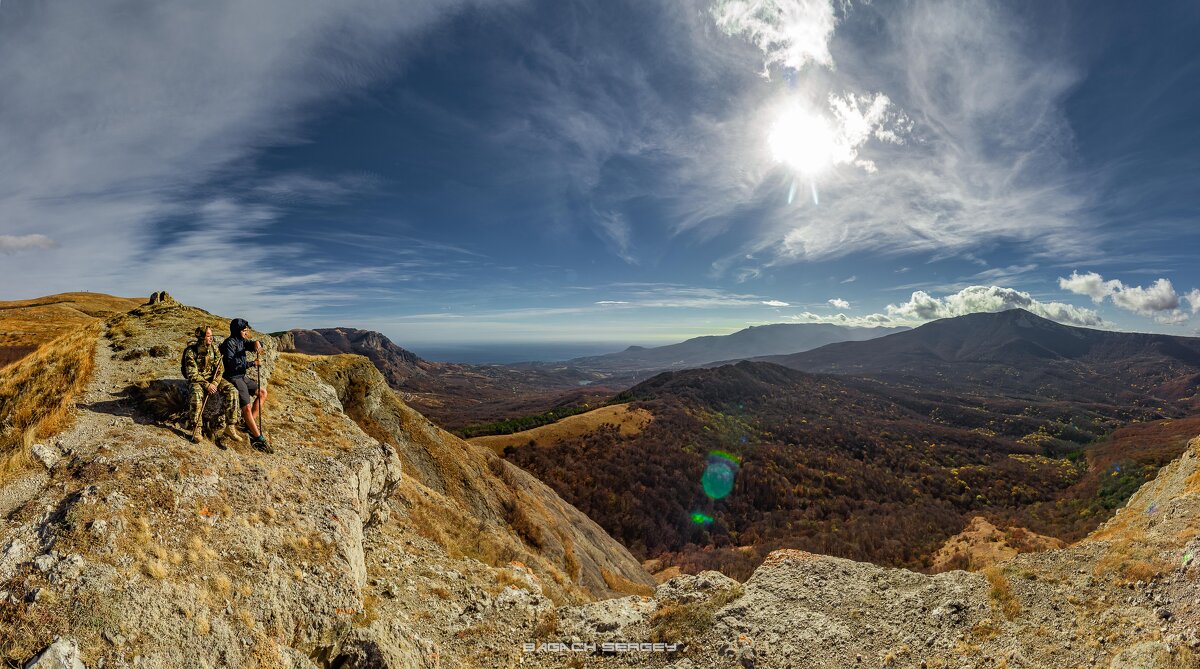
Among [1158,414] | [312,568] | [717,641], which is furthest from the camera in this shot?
[1158,414]

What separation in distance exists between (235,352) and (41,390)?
4.17 meters

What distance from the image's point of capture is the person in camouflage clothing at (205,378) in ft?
33.5

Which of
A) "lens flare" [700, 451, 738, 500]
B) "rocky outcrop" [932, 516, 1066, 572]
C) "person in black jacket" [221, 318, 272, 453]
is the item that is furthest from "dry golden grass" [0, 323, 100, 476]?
"lens flare" [700, 451, 738, 500]

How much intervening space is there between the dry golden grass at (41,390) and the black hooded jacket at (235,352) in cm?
292

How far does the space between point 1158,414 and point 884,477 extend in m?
218

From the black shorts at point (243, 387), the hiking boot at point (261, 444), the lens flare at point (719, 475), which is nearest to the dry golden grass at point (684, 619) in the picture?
the hiking boot at point (261, 444)

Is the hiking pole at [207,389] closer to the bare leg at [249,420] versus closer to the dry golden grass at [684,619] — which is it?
the bare leg at [249,420]

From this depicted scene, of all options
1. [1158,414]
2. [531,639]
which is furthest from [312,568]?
[1158,414]

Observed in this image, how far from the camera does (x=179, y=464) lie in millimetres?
8703

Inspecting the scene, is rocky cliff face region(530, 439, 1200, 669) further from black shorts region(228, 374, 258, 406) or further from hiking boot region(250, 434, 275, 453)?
black shorts region(228, 374, 258, 406)

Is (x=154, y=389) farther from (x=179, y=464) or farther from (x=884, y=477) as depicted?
(x=884, y=477)

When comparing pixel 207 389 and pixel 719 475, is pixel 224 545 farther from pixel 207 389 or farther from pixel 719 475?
pixel 719 475

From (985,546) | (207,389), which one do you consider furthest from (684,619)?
(985,546)

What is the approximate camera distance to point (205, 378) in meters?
10.6
